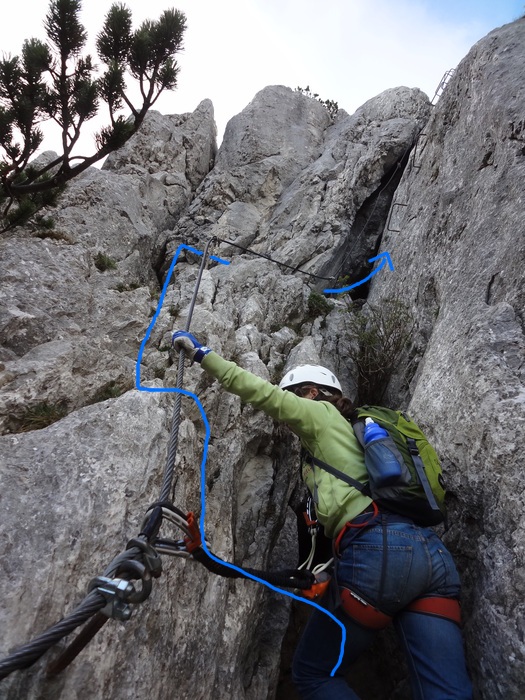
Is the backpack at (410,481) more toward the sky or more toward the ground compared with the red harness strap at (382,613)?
more toward the sky

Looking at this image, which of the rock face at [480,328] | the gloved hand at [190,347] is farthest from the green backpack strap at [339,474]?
the gloved hand at [190,347]

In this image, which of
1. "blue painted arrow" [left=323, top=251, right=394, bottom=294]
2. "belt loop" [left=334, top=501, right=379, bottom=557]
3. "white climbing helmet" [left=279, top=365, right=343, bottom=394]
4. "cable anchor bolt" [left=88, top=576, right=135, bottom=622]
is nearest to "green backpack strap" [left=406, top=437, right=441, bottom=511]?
"belt loop" [left=334, top=501, right=379, bottom=557]

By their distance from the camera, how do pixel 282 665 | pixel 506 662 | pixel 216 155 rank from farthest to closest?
pixel 216 155 → pixel 282 665 → pixel 506 662

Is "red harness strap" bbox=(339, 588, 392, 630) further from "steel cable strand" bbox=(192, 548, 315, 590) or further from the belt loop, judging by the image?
"steel cable strand" bbox=(192, 548, 315, 590)

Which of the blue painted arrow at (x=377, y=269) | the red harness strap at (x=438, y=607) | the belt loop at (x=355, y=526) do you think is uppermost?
the blue painted arrow at (x=377, y=269)

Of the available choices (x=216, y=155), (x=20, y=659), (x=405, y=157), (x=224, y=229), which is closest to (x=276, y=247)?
(x=224, y=229)

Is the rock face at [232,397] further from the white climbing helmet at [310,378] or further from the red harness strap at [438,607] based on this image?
the white climbing helmet at [310,378]

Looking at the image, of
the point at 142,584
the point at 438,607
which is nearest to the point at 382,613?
the point at 438,607

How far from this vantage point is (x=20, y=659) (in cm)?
245

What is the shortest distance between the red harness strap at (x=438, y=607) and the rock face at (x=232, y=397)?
50 centimetres

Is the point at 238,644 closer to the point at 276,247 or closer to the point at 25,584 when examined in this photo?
the point at 25,584

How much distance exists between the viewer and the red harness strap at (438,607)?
153 inches

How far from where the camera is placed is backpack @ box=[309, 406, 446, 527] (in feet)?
13.7

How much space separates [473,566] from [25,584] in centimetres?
421
